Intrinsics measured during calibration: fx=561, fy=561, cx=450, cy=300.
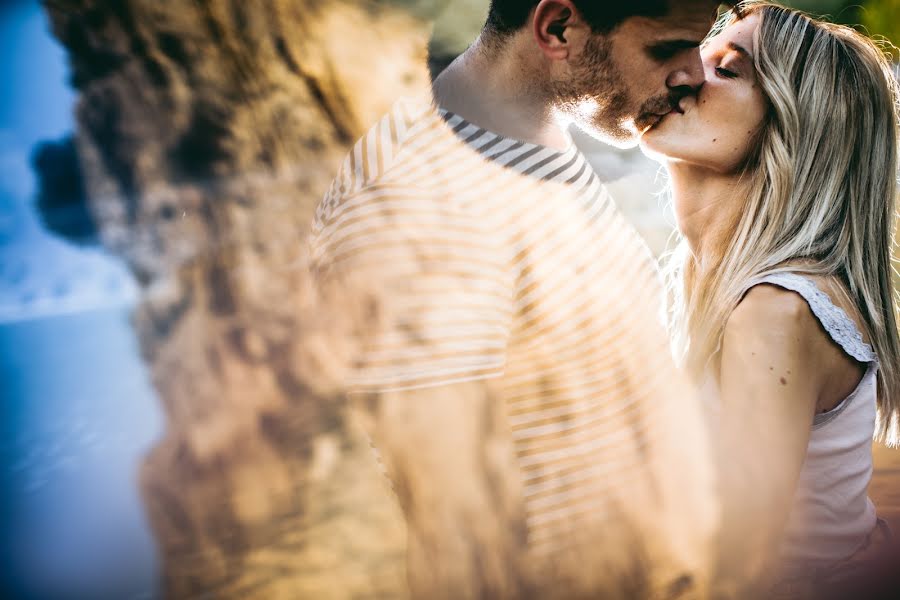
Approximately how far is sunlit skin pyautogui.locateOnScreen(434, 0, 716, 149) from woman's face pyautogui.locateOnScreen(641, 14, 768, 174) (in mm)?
145

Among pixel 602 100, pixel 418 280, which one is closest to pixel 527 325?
pixel 418 280

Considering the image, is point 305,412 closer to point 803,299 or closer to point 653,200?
point 803,299

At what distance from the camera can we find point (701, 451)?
1219 millimetres

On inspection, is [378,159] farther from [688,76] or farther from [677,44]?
[688,76]

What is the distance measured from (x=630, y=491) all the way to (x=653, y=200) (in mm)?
1662

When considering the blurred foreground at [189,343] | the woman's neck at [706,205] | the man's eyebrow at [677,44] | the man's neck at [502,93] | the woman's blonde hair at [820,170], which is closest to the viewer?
the blurred foreground at [189,343]

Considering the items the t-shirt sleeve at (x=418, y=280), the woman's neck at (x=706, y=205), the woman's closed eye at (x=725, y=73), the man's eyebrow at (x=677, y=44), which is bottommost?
the woman's neck at (x=706, y=205)

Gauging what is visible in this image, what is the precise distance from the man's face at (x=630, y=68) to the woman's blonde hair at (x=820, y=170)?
351 mm

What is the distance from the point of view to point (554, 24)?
3.87 ft

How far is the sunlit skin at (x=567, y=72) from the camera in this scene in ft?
3.62

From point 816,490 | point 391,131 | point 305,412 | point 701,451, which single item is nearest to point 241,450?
point 305,412

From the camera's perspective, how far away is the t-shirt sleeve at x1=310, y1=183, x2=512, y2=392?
0.83 meters

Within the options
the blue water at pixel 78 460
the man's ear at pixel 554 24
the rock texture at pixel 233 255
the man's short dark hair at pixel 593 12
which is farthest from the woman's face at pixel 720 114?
the blue water at pixel 78 460

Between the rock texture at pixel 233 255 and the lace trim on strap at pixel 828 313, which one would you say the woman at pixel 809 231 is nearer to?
the lace trim on strap at pixel 828 313
